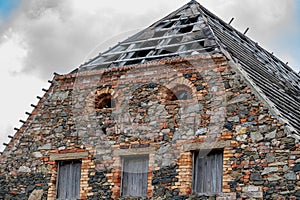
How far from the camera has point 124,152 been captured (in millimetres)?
16312

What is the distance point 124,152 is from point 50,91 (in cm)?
322

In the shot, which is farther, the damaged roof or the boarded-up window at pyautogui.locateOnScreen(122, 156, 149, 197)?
the damaged roof

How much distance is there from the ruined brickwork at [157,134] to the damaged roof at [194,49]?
24.6 inches

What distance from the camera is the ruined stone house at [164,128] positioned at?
14.5m

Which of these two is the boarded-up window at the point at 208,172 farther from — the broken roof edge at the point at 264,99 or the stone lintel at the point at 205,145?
the broken roof edge at the point at 264,99

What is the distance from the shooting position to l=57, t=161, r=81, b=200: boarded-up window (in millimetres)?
16906

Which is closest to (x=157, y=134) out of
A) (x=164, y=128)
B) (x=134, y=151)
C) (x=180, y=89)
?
(x=164, y=128)

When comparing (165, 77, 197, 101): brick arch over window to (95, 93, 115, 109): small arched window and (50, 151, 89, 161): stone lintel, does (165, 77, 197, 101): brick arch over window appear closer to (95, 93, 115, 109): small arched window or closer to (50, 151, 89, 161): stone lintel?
(95, 93, 115, 109): small arched window

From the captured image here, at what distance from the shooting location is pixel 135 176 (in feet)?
53.1

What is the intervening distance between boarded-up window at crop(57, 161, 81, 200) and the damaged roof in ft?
8.95

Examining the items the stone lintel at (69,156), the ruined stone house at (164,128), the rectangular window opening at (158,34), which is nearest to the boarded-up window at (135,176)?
the ruined stone house at (164,128)

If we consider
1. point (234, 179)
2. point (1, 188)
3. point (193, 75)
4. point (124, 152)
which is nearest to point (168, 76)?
point (193, 75)

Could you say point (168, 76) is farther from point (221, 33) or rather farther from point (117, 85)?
point (221, 33)

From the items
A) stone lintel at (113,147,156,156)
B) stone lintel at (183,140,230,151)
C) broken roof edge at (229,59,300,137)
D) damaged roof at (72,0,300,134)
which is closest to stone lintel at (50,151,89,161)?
stone lintel at (113,147,156,156)
